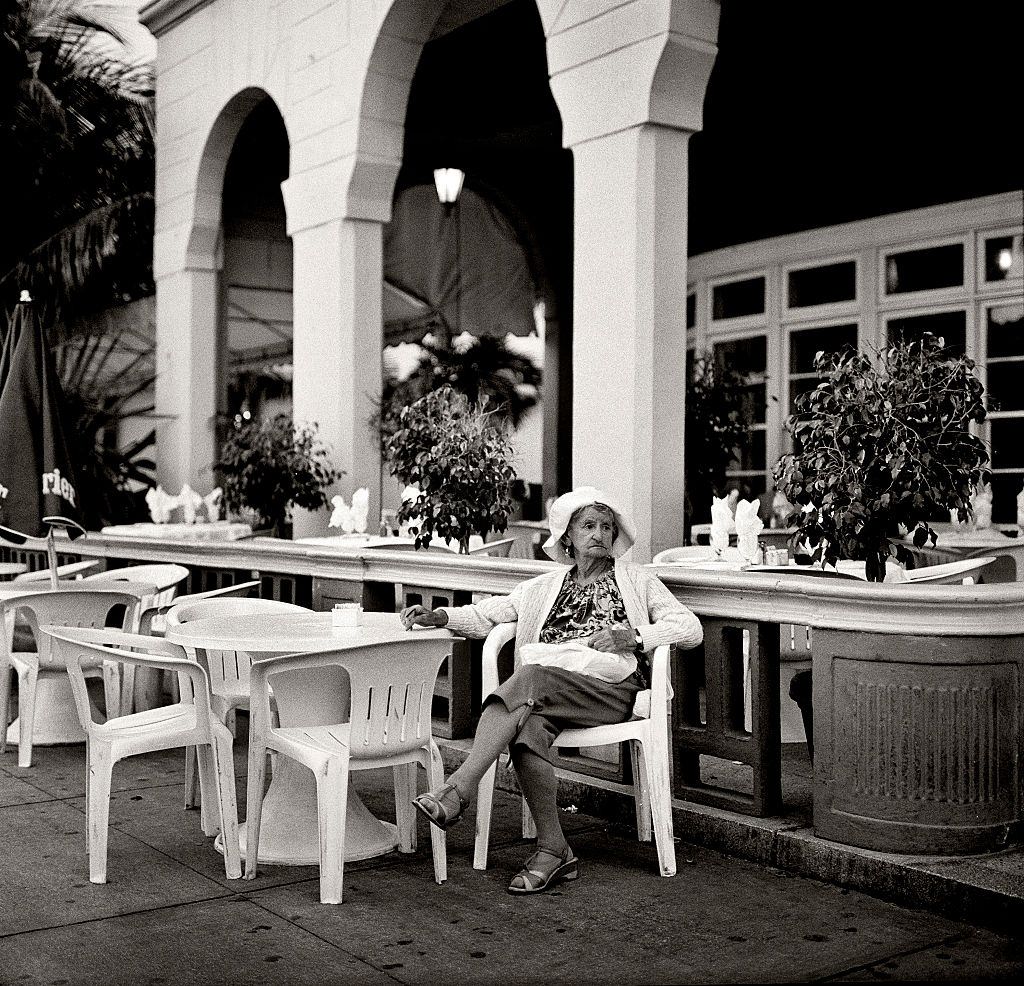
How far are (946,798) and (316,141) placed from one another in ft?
23.8

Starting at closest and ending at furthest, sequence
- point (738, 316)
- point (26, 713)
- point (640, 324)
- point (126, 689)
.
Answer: point (26, 713)
point (126, 689)
point (640, 324)
point (738, 316)

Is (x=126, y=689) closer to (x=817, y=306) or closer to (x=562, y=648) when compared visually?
(x=562, y=648)

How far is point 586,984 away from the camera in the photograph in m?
3.54

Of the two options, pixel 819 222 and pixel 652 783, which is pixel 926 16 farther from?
pixel 652 783

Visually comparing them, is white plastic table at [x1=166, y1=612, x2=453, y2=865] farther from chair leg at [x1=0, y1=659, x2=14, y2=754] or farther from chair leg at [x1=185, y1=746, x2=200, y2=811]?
chair leg at [x1=0, y1=659, x2=14, y2=754]

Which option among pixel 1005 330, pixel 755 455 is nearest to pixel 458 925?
pixel 1005 330

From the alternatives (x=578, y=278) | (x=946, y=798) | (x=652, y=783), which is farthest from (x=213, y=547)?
(x=946, y=798)

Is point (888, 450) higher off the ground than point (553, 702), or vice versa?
point (888, 450)

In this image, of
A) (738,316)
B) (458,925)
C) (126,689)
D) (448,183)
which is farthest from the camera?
(738,316)

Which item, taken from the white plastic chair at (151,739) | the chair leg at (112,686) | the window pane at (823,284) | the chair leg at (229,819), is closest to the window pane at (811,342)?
the window pane at (823,284)

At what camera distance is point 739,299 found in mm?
12602

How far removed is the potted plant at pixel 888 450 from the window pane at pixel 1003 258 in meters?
5.83

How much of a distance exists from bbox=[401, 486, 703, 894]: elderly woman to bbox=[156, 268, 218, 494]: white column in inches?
295

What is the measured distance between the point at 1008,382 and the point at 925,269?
3.93ft
